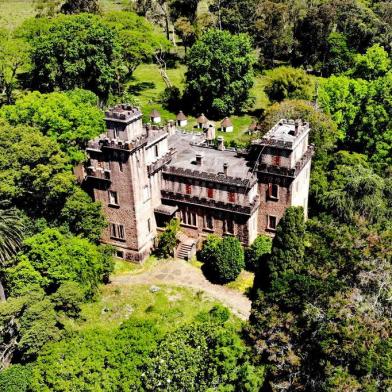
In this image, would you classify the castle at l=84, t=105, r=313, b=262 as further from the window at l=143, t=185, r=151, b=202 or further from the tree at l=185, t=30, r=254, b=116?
the tree at l=185, t=30, r=254, b=116

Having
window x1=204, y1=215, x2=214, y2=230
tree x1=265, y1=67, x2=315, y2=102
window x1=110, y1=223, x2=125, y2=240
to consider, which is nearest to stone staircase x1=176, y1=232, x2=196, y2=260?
window x1=204, y1=215, x2=214, y2=230

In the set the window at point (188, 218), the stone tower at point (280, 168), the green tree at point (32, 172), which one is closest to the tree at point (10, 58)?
the green tree at point (32, 172)

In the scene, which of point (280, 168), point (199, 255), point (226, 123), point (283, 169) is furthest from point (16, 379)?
point (226, 123)

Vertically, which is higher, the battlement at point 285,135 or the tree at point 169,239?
the battlement at point 285,135

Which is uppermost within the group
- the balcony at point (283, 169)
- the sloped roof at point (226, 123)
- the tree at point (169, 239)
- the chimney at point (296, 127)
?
the chimney at point (296, 127)

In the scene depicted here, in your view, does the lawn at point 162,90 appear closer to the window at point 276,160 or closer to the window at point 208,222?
the window at point 208,222

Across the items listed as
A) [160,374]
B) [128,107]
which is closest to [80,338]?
[160,374]
